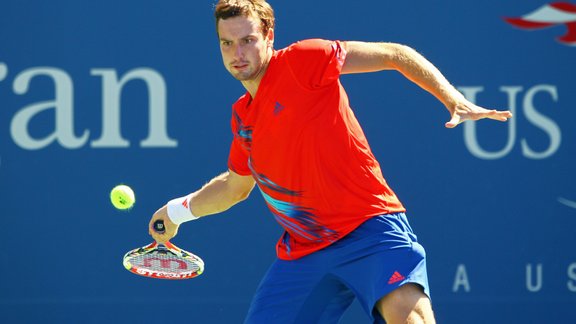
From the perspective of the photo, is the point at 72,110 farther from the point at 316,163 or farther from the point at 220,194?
the point at 316,163

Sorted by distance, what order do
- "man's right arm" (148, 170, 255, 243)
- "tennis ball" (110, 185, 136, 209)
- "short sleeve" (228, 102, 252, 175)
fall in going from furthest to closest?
"tennis ball" (110, 185, 136, 209)
"man's right arm" (148, 170, 255, 243)
"short sleeve" (228, 102, 252, 175)

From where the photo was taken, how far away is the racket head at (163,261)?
13.9 ft

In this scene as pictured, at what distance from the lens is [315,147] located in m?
3.72

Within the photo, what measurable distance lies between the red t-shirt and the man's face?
54mm

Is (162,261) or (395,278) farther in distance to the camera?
(162,261)

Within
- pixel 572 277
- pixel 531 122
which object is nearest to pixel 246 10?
pixel 531 122

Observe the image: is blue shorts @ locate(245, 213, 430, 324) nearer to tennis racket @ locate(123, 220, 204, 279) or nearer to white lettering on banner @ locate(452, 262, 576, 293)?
tennis racket @ locate(123, 220, 204, 279)

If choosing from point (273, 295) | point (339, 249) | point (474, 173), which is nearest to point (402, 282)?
A: point (339, 249)

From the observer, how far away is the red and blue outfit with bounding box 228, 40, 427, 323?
3.72 meters

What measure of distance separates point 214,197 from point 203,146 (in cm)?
158

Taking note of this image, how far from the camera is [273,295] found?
3.87m

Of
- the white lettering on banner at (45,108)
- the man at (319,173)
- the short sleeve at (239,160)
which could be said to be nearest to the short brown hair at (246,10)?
the man at (319,173)

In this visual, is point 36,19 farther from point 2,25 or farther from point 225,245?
point 225,245

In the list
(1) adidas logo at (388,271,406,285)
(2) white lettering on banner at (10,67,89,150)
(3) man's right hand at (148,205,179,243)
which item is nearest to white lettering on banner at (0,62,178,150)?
(2) white lettering on banner at (10,67,89,150)
